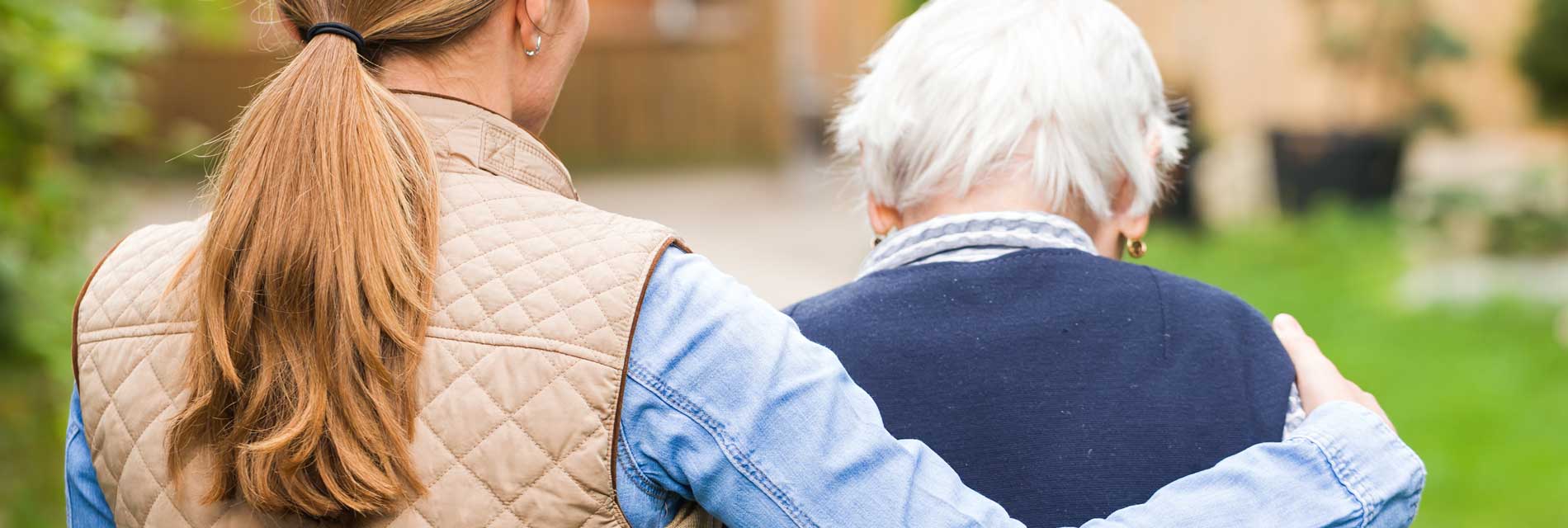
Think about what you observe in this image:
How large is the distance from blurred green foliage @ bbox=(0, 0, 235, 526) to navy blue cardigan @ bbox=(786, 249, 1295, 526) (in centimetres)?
233

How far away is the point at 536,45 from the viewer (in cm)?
156

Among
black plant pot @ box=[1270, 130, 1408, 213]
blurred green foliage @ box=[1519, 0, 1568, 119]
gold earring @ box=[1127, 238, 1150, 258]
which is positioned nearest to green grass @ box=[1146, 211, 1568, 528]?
black plant pot @ box=[1270, 130, 1408, 213]

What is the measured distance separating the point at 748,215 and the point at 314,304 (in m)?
9.86

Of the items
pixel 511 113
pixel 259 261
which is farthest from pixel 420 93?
pixel 259 261

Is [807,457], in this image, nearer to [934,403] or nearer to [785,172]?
[934,403]

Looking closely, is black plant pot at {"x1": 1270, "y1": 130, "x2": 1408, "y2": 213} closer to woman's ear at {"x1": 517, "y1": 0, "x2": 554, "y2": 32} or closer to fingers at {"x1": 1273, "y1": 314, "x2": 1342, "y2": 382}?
fingers at {"x1": 1273, "y1": 314, "x2": 1342, "y2": 382}

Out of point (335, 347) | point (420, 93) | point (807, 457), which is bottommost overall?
point (807, 457)

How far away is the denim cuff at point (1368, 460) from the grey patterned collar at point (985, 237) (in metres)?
0.38

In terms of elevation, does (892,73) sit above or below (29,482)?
above

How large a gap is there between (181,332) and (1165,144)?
1.27 meters

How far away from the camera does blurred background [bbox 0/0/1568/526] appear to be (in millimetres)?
3910

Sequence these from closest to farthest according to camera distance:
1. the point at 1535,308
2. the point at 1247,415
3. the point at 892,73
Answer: the point at 1247,415
the point at 892,73
the point at 1535,308

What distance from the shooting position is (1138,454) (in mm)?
1688

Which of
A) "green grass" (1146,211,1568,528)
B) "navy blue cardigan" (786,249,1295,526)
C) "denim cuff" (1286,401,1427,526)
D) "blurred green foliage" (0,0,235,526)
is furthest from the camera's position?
"green grass" (1146,211,1568,528)
